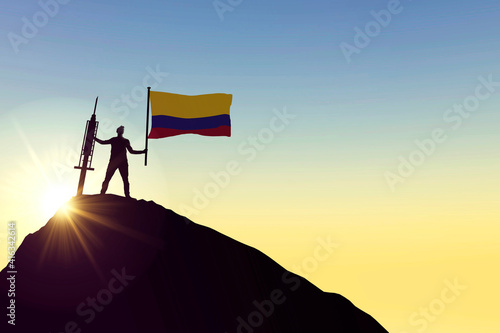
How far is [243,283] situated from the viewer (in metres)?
26.2

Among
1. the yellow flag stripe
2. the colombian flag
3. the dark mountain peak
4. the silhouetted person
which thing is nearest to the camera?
the dark mountain peak

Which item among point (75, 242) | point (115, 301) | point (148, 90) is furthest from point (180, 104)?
point (115, 301)

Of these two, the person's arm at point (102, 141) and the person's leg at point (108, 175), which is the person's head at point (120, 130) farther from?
the person's leg at point (108, 175)

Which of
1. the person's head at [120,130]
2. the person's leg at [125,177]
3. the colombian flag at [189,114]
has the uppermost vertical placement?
the colombian flag at [189,114]

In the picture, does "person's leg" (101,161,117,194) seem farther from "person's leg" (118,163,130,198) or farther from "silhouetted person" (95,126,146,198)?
"person's leg" (118,163,130,198)

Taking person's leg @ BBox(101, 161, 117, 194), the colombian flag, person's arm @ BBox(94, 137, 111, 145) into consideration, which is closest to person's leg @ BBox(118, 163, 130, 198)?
person's leg @ BBox(101, 161, 117, 194)

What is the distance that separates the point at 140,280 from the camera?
918 inches

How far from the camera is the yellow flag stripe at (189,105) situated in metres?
27.3

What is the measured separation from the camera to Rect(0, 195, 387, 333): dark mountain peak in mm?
22375

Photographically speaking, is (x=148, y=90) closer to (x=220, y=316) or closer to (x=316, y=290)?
(x=220, y=316)

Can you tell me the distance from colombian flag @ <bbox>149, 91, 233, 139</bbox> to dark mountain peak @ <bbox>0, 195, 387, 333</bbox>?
392cm

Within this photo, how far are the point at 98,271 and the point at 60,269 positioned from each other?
1545mm

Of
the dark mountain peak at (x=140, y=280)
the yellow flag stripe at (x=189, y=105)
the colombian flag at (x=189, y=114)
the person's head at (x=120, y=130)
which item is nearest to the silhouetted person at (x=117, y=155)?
the person's head at (x=120, y=130)

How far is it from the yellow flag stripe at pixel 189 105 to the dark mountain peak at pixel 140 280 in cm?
467
